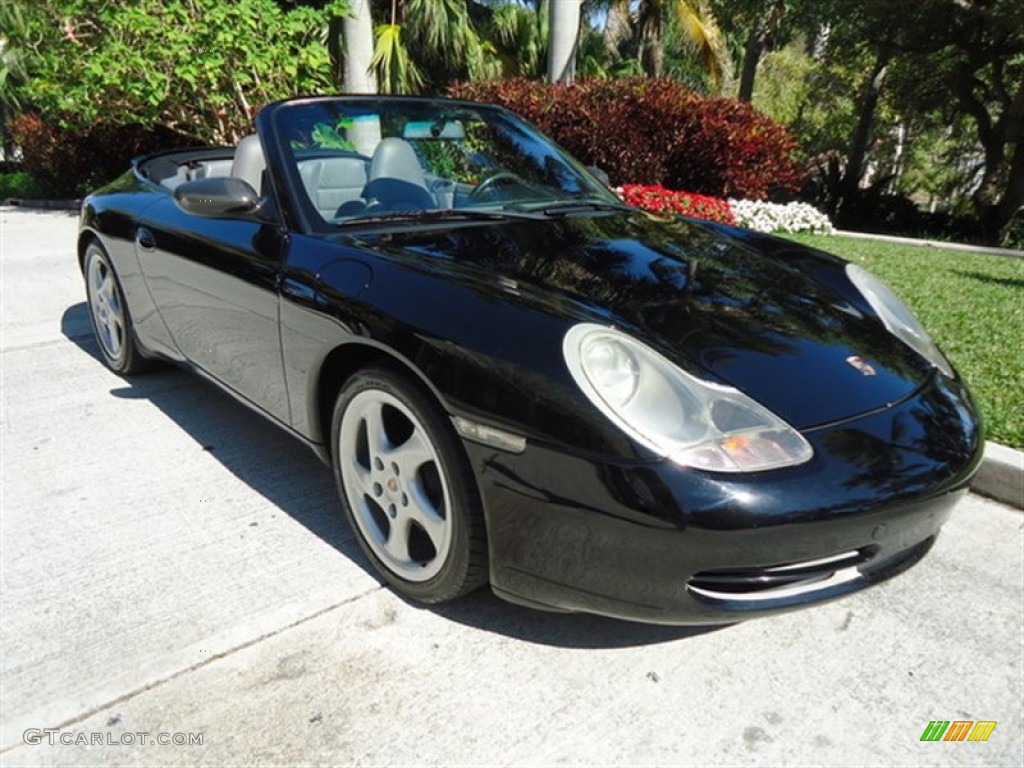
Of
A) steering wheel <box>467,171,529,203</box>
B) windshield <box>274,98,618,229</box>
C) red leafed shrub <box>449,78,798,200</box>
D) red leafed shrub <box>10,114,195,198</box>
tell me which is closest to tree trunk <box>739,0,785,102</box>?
red leafed shrub <box>449,78,798,200</box>

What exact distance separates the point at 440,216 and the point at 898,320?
149 centimetres

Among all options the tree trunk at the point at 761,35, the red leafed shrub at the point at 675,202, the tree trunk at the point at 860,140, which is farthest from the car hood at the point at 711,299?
the tree trunk at the point at 860,140

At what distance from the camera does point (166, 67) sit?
949 cm

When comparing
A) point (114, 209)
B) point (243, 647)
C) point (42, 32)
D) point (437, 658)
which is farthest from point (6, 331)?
point (42, 32)

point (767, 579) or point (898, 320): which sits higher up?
point (898, 320)

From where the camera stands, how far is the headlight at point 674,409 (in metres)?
1.52

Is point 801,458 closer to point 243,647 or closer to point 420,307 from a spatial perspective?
point 420,307

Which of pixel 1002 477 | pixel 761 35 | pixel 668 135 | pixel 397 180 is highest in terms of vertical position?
pixel 761 35

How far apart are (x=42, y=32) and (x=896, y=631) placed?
40.5ft

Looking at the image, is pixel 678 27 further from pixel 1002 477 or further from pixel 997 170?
pixel 1002 477

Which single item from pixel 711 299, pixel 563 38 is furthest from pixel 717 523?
pixel 563 38

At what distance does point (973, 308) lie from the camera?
15.7 feet

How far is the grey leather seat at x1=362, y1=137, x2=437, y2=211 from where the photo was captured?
2518 millimetres

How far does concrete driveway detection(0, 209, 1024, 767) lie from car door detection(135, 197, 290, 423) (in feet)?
1.55
